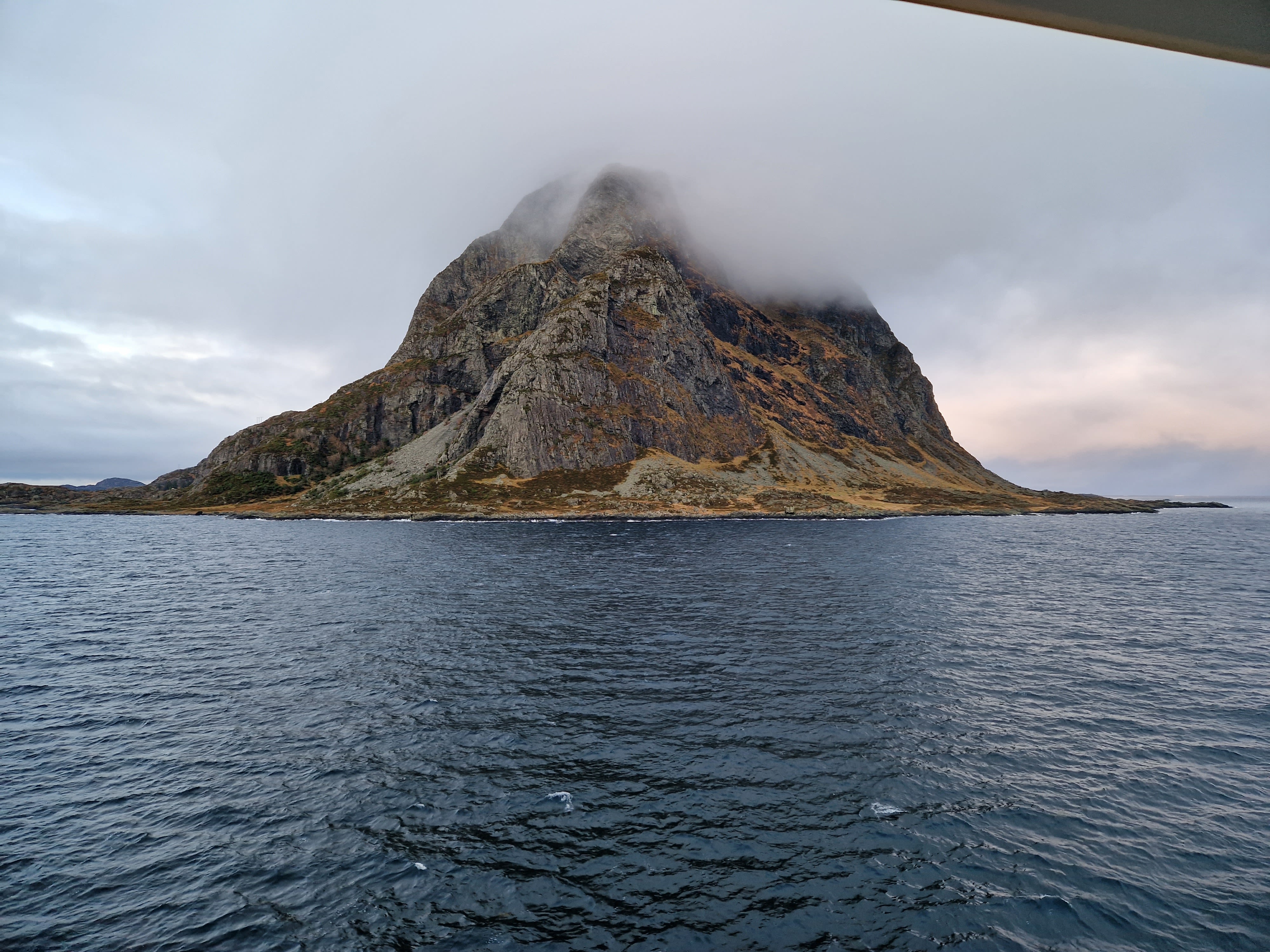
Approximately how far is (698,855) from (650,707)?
1080 cm

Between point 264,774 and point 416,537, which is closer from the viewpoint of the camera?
point 264,774

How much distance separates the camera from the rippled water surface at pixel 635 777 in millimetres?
15055

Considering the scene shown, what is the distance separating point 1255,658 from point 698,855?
43.3m

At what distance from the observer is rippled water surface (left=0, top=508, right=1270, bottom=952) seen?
15055 mm

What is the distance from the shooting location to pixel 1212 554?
3730 inches

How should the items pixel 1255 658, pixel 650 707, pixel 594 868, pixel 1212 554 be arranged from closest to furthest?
pixel 594 868 < pixel 650 707 < pixel 1255 658 < pixel 1212 554

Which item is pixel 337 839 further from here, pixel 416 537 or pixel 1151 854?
pixel 416 537

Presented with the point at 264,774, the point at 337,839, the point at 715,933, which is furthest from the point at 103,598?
the point at 715,933

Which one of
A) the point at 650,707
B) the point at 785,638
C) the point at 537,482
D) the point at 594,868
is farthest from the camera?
the point at 537,482

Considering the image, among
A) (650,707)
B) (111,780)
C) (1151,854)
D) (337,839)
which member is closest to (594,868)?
(337,839)

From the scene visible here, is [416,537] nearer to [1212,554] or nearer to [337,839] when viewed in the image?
[337,839]

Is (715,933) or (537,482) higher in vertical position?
(537,482)

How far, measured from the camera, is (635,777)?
21688 millimetres

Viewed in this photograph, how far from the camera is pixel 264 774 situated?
2186 cm
